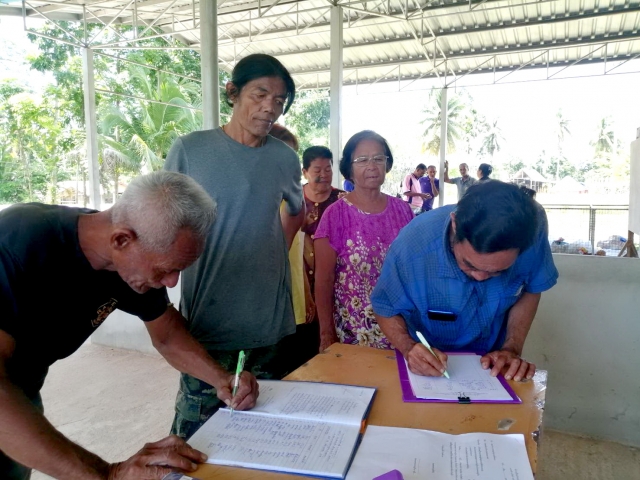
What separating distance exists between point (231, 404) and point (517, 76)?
411 inches

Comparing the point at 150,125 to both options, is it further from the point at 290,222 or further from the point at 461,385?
the point at 461,385

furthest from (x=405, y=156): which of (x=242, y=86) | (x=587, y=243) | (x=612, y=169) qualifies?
(x=242, y=86)

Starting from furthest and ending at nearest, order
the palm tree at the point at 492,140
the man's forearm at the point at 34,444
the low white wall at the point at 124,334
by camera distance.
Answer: the palm tree at the point at 492,140
the low white wall at the point at 124,334
the man's forearm at the point at 34,444

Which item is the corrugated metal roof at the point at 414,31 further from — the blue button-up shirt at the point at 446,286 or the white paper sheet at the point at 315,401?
the white paper sheet at the point at 315,401

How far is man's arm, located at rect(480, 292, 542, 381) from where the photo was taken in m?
1.40

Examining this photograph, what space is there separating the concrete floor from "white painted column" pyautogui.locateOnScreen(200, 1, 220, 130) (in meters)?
2.46

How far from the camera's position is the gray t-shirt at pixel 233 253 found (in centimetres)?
161

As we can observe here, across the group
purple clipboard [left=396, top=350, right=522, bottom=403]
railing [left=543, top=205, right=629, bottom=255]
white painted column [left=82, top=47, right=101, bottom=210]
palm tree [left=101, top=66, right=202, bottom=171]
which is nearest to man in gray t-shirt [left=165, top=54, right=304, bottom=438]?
purple clipboard [left=396, top=350, right=522, bottom=403]

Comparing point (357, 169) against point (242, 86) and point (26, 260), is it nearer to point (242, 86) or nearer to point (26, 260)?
point (242, 86)

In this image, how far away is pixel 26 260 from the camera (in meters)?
0.94

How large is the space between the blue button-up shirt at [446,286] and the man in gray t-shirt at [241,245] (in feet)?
1.28

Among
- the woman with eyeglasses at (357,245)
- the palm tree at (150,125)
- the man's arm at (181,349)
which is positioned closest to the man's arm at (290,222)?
the woman with eyeglasses at (357,245)

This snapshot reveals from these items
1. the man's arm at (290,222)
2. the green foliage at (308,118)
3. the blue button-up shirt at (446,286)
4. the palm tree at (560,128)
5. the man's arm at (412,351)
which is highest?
the palm tree at (560,128)

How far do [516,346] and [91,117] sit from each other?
813cm
